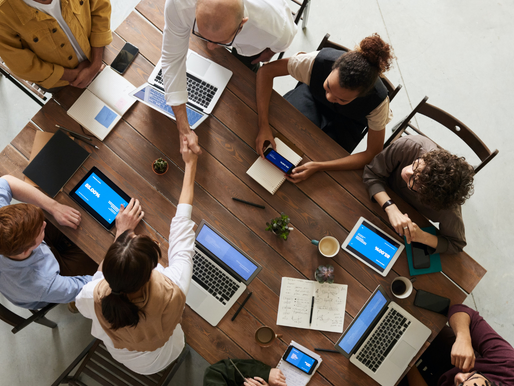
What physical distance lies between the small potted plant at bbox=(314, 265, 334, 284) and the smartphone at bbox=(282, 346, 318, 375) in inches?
14.4

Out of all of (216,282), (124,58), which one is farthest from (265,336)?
(124,58)

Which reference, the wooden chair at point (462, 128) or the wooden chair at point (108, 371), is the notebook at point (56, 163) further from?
the wooden chair at point (462, 128)

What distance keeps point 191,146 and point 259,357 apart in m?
1.13

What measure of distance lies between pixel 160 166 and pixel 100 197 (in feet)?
1.19

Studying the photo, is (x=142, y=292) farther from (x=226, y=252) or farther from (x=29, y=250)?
(x=29, y=250)

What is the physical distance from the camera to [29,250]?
155 centimetres

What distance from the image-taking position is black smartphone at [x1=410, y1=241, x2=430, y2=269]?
176cm

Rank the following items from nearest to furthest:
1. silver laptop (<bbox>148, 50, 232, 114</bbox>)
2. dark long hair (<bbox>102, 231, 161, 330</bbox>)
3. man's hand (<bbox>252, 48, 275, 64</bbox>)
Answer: dark long hair (<bbox>102, 231, 161, 330</bbox>)
silver laptop (<bbox>148, 50, 232, 114</bbox>)
man's hand (<bbox>252, 48, 275, 64</bbox>)

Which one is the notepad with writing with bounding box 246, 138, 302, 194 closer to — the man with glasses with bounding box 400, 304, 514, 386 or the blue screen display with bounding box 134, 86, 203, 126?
the blue screen display with bounding box 134, 86, 203, 126

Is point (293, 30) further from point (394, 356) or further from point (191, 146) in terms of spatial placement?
point (394, 356)

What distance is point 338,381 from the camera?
167cm

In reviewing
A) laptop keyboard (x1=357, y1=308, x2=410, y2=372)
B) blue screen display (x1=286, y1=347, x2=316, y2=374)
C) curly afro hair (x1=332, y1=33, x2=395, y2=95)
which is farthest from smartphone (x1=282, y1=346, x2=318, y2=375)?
curly afro hair (x1=332, y1=33, x2=395, y2=95)

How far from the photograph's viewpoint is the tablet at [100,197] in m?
1.76

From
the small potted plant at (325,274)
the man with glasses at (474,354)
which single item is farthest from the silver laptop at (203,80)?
the man with glasses at (474,354)
